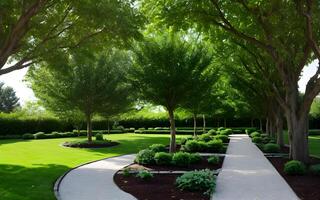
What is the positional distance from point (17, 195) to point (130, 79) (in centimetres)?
1055

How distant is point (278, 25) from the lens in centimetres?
1197

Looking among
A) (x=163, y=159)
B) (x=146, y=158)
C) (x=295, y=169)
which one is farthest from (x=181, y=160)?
(x=295, y=169)

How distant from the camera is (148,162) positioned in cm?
1450

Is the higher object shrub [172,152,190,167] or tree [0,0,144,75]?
tree [0,0,144,75]

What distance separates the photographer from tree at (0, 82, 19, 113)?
81.2 metres

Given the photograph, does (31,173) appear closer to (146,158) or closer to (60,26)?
(146,158)

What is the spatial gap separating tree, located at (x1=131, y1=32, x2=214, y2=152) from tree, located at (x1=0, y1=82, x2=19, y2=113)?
2700 inches

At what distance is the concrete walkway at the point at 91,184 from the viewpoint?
937cm

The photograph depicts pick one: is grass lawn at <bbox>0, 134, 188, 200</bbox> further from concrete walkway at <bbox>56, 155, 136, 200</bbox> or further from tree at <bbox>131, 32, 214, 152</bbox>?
tree at <bbox>131, 32, 214, 152</bbox>

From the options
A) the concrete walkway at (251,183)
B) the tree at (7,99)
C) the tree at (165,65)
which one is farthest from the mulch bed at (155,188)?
the tree at (7,99)

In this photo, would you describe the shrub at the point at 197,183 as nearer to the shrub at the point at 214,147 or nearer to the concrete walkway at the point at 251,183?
the concrete walkway at the point at 251,183

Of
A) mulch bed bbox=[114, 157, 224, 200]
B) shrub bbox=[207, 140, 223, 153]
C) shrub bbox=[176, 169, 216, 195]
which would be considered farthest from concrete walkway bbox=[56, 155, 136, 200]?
shrub bbox=[207, 140, 223, 153]

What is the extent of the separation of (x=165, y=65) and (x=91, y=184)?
29.3ft

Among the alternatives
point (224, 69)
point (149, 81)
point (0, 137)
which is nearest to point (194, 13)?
point (149, 81)
